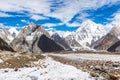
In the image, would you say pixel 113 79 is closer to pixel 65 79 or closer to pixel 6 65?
pixel 65 79

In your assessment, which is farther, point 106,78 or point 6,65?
point 6,65

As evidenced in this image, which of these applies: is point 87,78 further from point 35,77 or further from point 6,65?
point 6,65

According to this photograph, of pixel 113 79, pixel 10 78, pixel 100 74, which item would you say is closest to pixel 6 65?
pixel 10 78

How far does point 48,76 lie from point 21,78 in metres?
2.31

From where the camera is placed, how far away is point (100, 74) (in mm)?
25141

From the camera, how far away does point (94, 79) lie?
896 inches

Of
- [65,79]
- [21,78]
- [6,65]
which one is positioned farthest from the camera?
[6,65]

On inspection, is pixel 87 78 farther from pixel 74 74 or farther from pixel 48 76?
pixel 48 76

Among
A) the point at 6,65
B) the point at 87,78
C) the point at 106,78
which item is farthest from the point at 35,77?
the point at 6,65

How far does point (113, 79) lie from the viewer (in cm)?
2261

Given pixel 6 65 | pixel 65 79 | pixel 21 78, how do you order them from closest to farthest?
1. pixel 65 79
2. pixel 21 78
3. pixel 6 65

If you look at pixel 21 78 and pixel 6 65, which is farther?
pixel 6 65

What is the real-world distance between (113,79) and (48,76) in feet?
18.0

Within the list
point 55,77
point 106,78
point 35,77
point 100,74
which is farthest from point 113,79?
point 35,77
